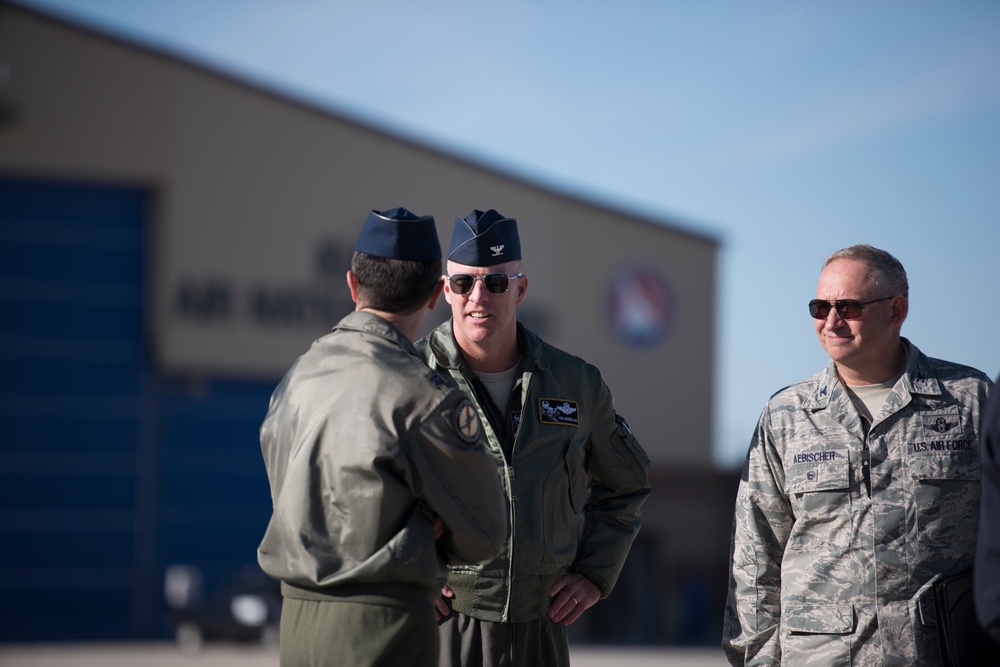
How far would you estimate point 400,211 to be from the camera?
379 cm

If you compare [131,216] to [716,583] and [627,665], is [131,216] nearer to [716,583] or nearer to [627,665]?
[627,665]

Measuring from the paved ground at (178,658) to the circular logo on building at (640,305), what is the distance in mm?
14490

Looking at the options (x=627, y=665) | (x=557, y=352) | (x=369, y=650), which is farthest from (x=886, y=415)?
(x=627, y=665)

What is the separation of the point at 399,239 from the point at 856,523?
1926 mm

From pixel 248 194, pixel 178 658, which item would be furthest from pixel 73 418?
pixel 178 658

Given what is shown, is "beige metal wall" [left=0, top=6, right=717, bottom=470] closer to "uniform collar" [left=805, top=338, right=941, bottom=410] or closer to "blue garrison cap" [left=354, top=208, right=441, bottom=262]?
"uniform collar" [left=805, top=338, right=941, bottom=410]

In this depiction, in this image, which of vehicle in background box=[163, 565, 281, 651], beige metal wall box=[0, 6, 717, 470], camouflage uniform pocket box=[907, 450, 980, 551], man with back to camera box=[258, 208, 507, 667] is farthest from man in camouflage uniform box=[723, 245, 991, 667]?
beige metal wall box=[0, 6, 717, 470]

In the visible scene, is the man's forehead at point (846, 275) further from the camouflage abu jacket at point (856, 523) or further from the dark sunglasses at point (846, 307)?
the camouflage abu jacket at point (856, 523)

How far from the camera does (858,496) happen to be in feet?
13.8

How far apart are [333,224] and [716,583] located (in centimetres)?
1681

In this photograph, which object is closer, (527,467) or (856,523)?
(856,523)

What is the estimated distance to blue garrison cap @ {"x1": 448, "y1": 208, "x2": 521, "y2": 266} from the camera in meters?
4.62

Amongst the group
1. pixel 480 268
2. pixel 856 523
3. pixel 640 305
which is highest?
pixel 640 305

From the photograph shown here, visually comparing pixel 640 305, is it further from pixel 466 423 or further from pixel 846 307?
pixel 466 423
